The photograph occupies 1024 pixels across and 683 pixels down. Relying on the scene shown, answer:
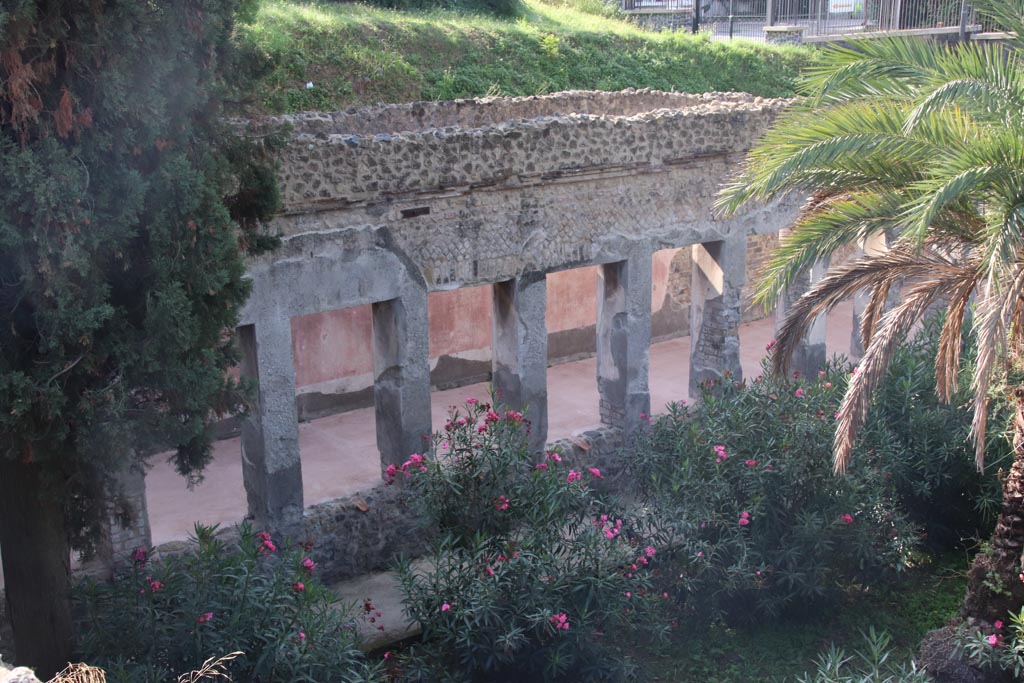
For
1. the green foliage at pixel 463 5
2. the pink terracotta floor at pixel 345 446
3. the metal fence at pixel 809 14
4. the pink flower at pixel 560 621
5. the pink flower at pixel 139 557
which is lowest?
the pink terracotta floor at pixel 345 446

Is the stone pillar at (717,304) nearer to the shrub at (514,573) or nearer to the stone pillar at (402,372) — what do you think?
the stone pillar at (402,372)

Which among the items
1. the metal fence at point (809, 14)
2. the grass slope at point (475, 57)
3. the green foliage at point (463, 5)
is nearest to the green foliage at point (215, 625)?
the grass slope at point (475, 57)

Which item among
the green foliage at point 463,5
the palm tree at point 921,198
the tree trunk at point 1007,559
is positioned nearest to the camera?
the palm tree at point 921,198

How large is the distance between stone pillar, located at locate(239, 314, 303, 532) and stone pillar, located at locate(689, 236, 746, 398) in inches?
168

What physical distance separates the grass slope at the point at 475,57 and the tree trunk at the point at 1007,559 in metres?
10.6

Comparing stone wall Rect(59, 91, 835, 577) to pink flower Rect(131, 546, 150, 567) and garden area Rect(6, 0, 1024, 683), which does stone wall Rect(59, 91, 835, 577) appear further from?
pink flower Rect(131, 546, 150, 567)

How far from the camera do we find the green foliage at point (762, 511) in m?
7.80

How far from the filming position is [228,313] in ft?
20.0

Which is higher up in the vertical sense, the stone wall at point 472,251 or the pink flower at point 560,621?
the stone wall at point 472,251

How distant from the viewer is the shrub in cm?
684

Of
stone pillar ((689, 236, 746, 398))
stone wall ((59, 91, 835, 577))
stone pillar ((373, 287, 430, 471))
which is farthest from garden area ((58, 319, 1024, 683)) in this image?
stone pillar ((689, 236, 746, 398))

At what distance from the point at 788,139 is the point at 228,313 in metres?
3.60

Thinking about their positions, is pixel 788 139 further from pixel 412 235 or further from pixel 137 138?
pixel 137 138

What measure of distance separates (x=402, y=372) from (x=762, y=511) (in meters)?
2.94
